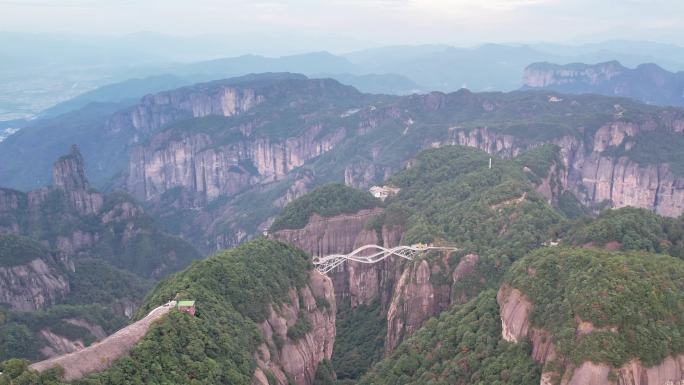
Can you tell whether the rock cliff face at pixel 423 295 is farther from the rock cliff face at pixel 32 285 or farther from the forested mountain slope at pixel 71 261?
the rock cliff face at pixel 32 285

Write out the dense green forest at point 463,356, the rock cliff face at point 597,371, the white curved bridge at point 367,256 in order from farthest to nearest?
1. the white curved bridge at point 367,256
2. the dense green forest at point 463,356
3. the rock cliff face at point 597,371

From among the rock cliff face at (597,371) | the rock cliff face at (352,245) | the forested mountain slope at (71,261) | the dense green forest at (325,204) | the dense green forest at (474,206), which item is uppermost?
the rock cliff face at (597,371)

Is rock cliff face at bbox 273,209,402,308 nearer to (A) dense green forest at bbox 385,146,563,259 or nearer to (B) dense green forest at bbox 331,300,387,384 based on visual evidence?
(B) dense green forest at bbox 331,300,387,384

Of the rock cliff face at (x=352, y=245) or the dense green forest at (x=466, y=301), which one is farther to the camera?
the rock cliff face at (x=352, y=245)

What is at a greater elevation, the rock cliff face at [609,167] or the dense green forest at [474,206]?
the dense green forest at [474,206]

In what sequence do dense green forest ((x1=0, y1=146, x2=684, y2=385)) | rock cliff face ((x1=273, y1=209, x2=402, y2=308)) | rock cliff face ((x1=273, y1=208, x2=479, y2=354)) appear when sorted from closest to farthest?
dense green forest ((x1=0, y1=146, x2=684, y2=385)) → rock cliff face ((x1=273, y1=208, x2=479, y2=354)) → rock cliff face ((x1=273, y1=209, x2=402, y2=308))

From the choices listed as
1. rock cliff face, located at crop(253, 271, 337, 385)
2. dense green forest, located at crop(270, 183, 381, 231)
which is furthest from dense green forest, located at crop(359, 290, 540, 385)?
dense green forest, located at crop(270, 183, 381, 231)

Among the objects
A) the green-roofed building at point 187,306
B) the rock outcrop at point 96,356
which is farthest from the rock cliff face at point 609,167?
the rock outcrop at point 96,356
